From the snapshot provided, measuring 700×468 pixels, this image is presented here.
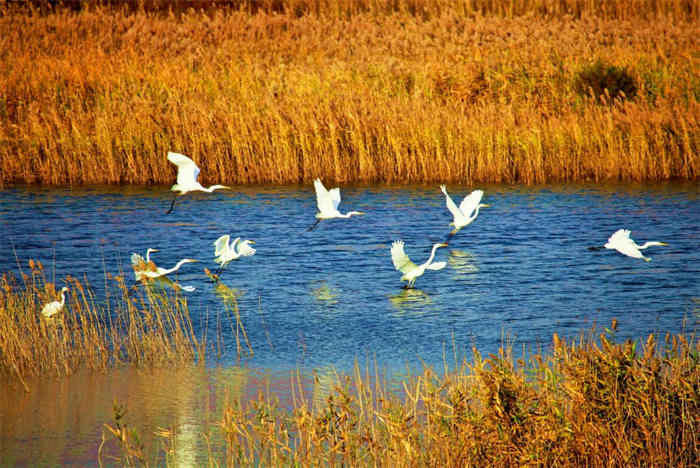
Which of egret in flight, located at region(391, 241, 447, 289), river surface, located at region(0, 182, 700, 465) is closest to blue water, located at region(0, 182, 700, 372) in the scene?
river surface, located at region(0, 182, 700, 465)

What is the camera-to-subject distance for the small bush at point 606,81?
48.0ft

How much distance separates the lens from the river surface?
648 cm

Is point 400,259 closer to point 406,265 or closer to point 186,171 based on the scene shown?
point 406,265

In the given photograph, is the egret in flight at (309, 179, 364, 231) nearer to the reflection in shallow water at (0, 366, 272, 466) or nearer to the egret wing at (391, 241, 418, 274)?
the egret wing at (391, 241, 418, 274)

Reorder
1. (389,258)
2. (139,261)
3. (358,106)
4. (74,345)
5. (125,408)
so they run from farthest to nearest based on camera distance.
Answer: (358,106)
(389,258)
(139,261)
(74,345)
(125,408)

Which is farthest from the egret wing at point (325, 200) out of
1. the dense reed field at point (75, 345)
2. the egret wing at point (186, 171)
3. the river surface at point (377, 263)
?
the dense reed field at point (75, 345)

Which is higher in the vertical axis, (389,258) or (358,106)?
(358,106)

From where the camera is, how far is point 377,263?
9.13m

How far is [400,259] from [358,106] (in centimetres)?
560

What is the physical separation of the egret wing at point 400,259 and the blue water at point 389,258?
24 cm

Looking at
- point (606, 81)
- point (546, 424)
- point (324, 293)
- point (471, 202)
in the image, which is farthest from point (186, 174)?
point (606, 81)

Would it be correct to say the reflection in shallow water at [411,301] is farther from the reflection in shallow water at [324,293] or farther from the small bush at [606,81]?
the small bush at [606,81]

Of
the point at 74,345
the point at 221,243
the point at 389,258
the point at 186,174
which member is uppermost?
the point at 186,174

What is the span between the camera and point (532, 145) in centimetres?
1257
